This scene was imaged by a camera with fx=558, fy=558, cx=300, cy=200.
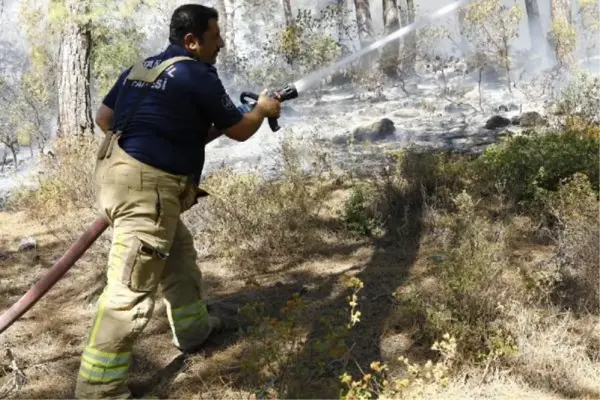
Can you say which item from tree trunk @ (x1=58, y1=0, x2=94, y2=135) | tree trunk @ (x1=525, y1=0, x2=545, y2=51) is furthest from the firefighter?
tree trunk @ (x1=525, y1=0, x2=545, y2=51)

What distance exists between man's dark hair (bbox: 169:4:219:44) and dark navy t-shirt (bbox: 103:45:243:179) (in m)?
0.08

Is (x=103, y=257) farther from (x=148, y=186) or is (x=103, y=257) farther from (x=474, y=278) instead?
(x=474, y=278)

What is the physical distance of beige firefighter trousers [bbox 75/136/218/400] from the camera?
7.61 feet

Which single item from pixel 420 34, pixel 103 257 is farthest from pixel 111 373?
pixel 420 34

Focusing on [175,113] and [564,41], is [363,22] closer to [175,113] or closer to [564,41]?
[564,41]

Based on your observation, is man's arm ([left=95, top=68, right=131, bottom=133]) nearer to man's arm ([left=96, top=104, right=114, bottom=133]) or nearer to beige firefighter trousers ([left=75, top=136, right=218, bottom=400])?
man's arm ([left=96, top=104, right=114, bottom=133])

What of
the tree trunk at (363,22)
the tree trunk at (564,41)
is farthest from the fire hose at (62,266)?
the tree trunk at (363,22)

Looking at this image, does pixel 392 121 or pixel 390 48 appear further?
pixel 390 48

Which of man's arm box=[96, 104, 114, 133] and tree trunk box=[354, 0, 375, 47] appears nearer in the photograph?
man's arm box=[96, 104, 114, 133]

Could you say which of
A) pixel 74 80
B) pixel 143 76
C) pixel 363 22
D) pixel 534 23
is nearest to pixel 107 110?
pixel 143 76

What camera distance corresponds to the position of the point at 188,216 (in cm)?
486

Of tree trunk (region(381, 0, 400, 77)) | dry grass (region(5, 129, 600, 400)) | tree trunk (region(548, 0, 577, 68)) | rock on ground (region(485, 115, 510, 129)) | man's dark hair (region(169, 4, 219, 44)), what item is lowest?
dry grass (region(5, 129, 600, 400))

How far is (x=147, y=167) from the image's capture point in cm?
237

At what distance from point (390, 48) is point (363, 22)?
269 cm
